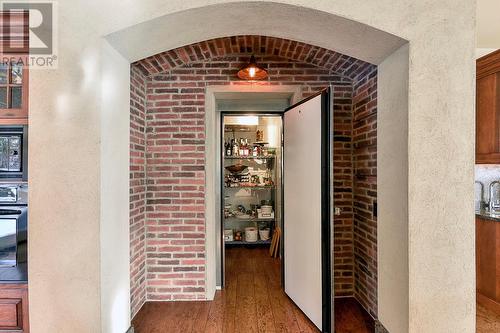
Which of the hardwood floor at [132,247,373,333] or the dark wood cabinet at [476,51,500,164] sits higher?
the dark wood cabinet at [476,51,500,164]

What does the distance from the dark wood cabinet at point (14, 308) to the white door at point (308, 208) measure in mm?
2121

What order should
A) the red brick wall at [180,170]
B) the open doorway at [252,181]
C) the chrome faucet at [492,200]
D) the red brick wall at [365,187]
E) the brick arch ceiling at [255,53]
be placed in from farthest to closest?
1. the open doorway at [252,181]
2. the chrome faucet at [492,200]
3. the red brick wall at [180,170]
4. the brick arch ceiling at [255,53]
5. the red brick wall at [365,187]

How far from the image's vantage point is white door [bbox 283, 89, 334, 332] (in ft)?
7.29

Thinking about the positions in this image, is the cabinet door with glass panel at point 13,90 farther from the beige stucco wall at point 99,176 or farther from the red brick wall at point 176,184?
the red brick wall at point 176,184

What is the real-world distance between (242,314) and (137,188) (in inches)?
61.8

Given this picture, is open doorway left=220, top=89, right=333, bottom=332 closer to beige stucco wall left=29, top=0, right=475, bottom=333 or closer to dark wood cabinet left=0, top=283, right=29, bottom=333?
beige stucco wall left=29, top=0, right=475, bottom=333

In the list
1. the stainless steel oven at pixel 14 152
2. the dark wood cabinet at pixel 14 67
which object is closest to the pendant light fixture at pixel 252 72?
the dark wood cabinet at pixel 14 67

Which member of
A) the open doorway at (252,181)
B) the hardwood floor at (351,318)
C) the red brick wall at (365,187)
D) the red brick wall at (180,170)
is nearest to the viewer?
the hardwood floor at (351,318)

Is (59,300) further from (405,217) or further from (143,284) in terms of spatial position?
(405,217)

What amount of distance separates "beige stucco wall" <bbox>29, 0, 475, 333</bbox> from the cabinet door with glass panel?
15 cm

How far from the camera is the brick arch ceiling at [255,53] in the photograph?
2.60m

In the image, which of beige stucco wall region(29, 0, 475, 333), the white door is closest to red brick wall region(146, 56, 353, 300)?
the white door

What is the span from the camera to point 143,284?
110 inches

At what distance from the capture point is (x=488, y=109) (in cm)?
277
